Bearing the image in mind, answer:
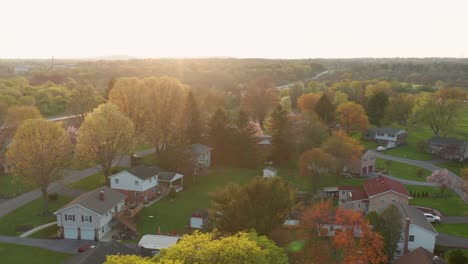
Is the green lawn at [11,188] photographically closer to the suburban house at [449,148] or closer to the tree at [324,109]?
the tree at [324,109]

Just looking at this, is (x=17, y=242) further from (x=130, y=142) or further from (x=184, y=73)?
(x=184, y=73)

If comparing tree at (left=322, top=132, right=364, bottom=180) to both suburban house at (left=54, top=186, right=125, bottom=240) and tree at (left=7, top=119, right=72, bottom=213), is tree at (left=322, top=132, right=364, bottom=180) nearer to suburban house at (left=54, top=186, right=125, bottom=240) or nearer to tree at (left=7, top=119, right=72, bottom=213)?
suburban house at (left=54, top=186, right=125, bottom=240)

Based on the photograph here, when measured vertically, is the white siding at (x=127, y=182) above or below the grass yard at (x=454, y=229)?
above

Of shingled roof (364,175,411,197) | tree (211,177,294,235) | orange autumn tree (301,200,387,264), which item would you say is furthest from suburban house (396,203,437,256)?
tree (211,177,294,235)

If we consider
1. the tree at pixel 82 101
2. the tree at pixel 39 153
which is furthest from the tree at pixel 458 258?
the tree at pixel 82 101

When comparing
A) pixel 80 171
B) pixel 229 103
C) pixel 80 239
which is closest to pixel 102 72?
pixel 229 103

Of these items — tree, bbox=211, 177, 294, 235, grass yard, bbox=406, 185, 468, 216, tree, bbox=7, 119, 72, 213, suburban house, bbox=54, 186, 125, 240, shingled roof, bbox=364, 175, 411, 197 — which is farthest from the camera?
grass yard, bbox=406, 185, 468, 216
